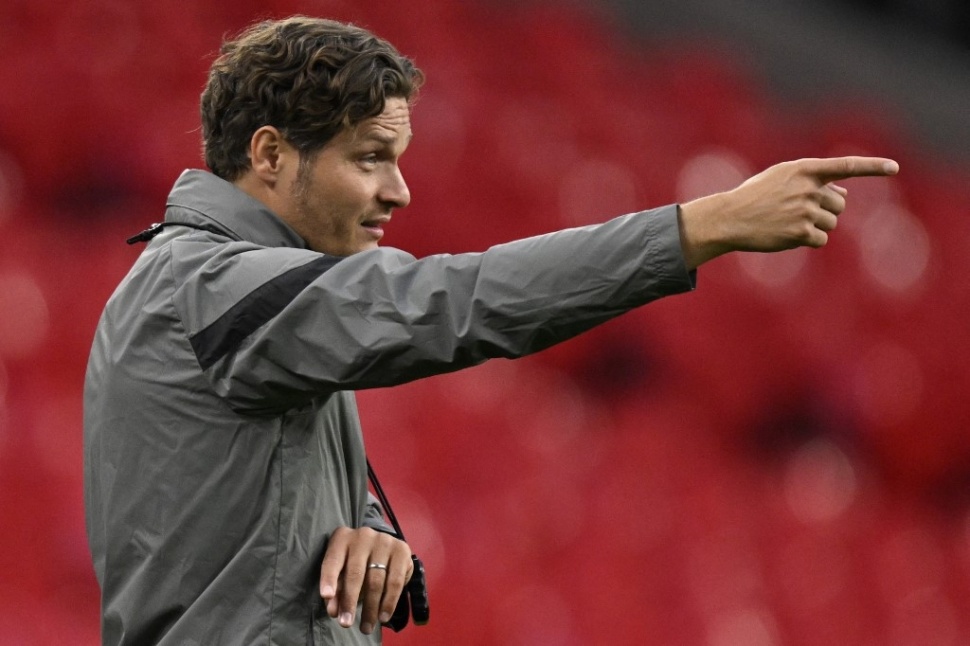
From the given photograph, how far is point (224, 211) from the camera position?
0.69 metres

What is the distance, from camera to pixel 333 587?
0.64 metres

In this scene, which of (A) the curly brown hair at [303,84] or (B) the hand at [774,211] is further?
(A) the curly brown hair at [303,84]

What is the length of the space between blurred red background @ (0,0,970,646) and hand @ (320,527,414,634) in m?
0.89

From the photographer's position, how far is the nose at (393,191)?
0.74m

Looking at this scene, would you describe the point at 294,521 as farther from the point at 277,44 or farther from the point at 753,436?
the point at 753,436

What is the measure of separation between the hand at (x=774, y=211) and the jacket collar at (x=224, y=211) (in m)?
0.25

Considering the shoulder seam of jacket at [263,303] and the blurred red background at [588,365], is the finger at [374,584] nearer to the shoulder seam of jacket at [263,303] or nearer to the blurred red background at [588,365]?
the shoulder seam of jacket at [263,303]

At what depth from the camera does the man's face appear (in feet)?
2.38

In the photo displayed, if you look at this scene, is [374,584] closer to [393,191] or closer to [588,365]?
[393,191]

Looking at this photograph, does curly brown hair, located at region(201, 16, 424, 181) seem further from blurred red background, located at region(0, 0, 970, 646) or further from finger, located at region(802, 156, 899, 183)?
blurred red background, located at region(0, 0, 970, 646)

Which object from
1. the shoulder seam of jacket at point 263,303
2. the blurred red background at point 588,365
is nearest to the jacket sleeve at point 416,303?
the shoulder seam of jacket at point 263,303

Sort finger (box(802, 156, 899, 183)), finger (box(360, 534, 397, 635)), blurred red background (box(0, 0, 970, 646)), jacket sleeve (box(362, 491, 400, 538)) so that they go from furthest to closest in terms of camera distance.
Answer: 1. blurred red background (box(0, 0, 970, 646))
2. jacket sleeve (box(362, 491, 400, 538))
3. finger (box(360, 534, 397, 635))
4. finger (box(802, 156, 899, 183))

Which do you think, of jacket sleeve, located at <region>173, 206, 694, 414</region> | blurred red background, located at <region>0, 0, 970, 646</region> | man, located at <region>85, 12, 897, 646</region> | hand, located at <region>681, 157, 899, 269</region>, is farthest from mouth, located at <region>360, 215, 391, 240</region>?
blurred red background, located at <region>0, 0, 970, 646</region>

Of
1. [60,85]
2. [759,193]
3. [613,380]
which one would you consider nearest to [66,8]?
[60,85]
